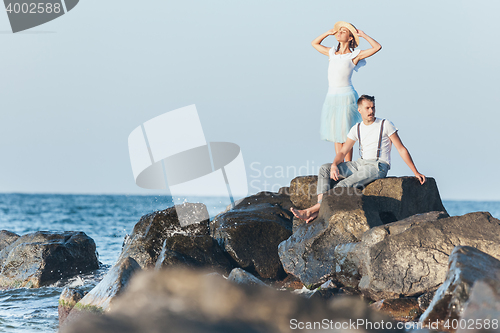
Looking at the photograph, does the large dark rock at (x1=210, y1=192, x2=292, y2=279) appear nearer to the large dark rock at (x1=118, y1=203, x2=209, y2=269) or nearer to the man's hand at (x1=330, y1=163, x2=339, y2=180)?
the large dark rock at (x1=118, y1=203, x2=209, y2=269)

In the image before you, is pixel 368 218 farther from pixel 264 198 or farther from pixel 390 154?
pixel 264 198

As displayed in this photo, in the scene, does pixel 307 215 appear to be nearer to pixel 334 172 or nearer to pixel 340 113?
pixel 334 172

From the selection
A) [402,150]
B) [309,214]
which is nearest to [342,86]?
[402,150]

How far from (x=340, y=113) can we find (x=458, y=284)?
14.4ft

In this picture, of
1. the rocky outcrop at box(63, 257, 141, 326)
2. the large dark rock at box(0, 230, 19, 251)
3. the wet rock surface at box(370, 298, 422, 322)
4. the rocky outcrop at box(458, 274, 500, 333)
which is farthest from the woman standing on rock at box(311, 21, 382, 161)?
the large dark rock at box(0, 230, 19, 251)

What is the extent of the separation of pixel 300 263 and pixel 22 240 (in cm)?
594

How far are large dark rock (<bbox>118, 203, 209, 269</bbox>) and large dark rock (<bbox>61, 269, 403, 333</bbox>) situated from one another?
15.9 feet

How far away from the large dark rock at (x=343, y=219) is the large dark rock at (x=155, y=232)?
2.06 m

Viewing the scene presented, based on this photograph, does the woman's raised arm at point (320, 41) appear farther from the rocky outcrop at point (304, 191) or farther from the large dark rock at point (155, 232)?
the large dark rock at point (155, 232)

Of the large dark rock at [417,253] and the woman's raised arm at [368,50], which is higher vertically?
the woman's raised arm at [368,50]

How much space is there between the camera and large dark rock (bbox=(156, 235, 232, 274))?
21.2 feet

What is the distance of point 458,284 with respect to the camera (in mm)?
3322

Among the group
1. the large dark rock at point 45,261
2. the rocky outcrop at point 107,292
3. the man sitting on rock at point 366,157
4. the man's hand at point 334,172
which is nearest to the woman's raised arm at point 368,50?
the man sitting on rock at point 366,157

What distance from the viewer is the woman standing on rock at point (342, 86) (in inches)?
287
